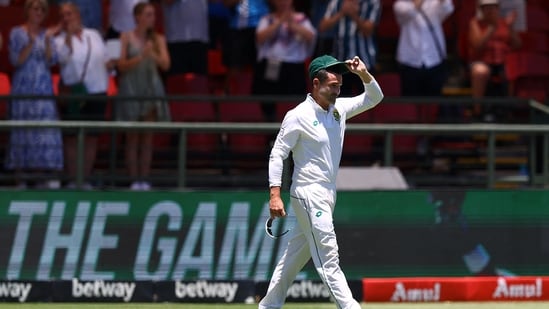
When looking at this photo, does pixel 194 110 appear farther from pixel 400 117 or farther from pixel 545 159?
pixel 545 159

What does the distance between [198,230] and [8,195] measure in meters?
1.91

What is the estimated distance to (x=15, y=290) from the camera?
485 inches

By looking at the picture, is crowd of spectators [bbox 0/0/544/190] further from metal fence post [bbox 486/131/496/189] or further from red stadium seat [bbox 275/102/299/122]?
metal fence post [bbox 486/131/496/189]

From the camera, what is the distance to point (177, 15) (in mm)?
15273

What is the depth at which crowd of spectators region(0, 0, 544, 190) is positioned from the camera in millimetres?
13672

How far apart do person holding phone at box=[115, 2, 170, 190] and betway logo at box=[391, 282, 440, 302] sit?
299 cm

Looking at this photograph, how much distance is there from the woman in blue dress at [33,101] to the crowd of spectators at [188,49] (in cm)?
1

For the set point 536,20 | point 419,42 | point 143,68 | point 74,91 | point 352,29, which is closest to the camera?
point 143,68

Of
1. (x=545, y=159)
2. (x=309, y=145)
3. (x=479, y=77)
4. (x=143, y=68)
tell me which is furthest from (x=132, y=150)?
(x=479, y=77)

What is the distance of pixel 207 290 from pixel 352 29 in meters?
4.29

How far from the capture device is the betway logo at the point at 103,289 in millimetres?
12391

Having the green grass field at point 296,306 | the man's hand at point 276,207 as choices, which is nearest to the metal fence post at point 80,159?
the green grass field at point 296,306

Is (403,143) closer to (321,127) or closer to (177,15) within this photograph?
(177,15)

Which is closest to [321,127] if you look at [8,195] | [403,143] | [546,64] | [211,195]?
[211,195]
